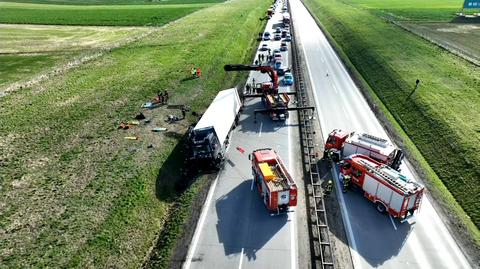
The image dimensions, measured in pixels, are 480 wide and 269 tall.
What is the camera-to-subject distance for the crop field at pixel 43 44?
6338 cm

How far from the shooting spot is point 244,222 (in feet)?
88.7

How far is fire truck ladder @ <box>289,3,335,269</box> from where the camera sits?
23781 millimetres

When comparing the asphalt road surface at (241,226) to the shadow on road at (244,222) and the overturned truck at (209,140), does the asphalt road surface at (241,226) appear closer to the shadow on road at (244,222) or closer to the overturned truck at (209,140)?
the shadow on road at (244,222)

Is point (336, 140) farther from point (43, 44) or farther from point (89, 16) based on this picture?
point (89, 16)

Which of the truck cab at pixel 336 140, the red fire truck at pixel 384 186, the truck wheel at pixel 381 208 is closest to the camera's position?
the red fire truck at pixel 384 186

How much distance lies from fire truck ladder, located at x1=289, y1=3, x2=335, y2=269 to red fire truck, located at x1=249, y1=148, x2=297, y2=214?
7.08 ft

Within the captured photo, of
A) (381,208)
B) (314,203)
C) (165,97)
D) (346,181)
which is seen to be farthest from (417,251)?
(165,97)

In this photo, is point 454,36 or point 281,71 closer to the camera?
point 281,71

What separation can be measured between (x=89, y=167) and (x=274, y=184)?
17618 mm

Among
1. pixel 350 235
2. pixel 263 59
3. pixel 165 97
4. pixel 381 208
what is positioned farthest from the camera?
pixel 263 59

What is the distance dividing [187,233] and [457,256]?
762 inches

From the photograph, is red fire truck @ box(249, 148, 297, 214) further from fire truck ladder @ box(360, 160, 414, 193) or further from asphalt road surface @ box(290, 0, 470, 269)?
fire truck ladder @ box(360, 160, 414, 193)

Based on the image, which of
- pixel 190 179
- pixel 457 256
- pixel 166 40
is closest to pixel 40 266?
pixel 190 179

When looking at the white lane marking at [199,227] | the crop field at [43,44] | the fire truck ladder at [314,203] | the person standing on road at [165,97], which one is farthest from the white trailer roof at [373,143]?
the crop field at [43,44]
